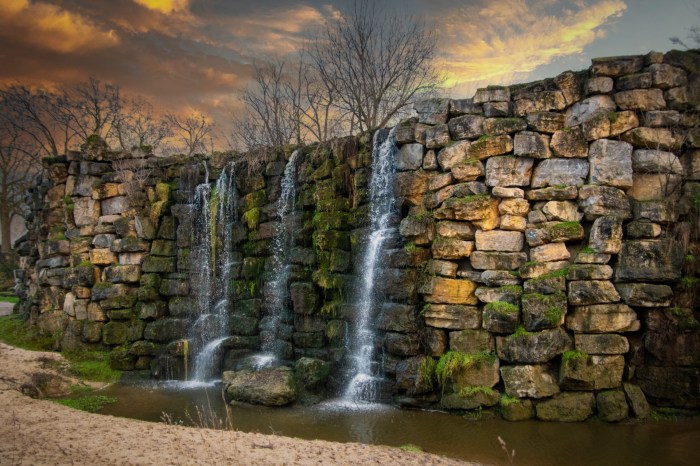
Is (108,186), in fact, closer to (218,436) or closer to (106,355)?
(106,355)

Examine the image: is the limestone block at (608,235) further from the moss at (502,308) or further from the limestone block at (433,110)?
the limestone block at (433,110)

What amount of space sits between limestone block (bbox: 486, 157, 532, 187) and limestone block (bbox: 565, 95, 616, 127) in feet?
3.94

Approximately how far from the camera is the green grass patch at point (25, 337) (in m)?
15.3

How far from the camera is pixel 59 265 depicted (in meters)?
16.3

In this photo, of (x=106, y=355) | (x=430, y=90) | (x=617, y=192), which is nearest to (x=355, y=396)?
(x=617, y=192)

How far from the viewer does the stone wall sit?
952cm

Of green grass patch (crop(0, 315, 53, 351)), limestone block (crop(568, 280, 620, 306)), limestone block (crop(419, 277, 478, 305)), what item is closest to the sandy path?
limestone block (crop(419, 277, 478, 305))

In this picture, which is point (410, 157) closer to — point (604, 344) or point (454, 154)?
point (454, 154)

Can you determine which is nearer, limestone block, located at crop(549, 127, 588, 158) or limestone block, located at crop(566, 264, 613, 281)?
limestone block, located at crop(566, 264, 613, 281)

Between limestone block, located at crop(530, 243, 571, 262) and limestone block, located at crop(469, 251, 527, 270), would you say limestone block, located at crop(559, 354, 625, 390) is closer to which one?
limestone block, located at crop(530, 243, 571, 262)

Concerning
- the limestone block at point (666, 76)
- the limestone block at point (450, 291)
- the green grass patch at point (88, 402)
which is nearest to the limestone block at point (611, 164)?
the limestone block at point (666, 76)

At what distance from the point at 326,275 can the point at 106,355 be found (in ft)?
23.9

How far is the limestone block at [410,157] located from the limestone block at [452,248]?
6.41 ft

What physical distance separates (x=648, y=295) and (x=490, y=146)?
422cm
